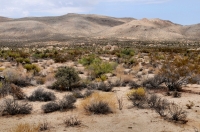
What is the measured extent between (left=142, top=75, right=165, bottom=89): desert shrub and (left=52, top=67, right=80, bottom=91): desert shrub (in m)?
3.75

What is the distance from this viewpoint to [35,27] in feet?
472

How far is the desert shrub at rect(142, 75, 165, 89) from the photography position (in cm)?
1468

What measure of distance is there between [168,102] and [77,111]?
393 centimetres

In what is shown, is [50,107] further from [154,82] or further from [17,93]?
[154,82]

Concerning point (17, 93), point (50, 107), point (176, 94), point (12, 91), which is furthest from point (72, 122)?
point (176, 94)

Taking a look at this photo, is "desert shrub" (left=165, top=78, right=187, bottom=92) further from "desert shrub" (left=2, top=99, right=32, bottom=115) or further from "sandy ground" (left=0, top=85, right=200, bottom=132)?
"desert shrub" (left=2, top=99, right=32, bottom=115)

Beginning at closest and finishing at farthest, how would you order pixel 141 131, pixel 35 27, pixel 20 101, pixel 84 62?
pixel 141 131 < pixel 20 101 < pixel 84 62 < pixel 35 27

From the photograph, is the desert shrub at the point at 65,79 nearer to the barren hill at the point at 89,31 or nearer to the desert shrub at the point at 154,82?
the desert shrub at the point at 154,82

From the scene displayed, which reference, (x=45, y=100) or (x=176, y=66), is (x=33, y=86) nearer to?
(x=45, y=100)

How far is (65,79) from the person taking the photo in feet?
48.1

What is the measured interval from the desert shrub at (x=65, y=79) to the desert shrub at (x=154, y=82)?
375 cm

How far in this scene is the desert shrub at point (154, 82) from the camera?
578 inches

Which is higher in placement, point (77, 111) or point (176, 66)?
point (176, 66)

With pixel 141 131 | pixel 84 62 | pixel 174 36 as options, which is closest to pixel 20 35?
pixel 174 36
